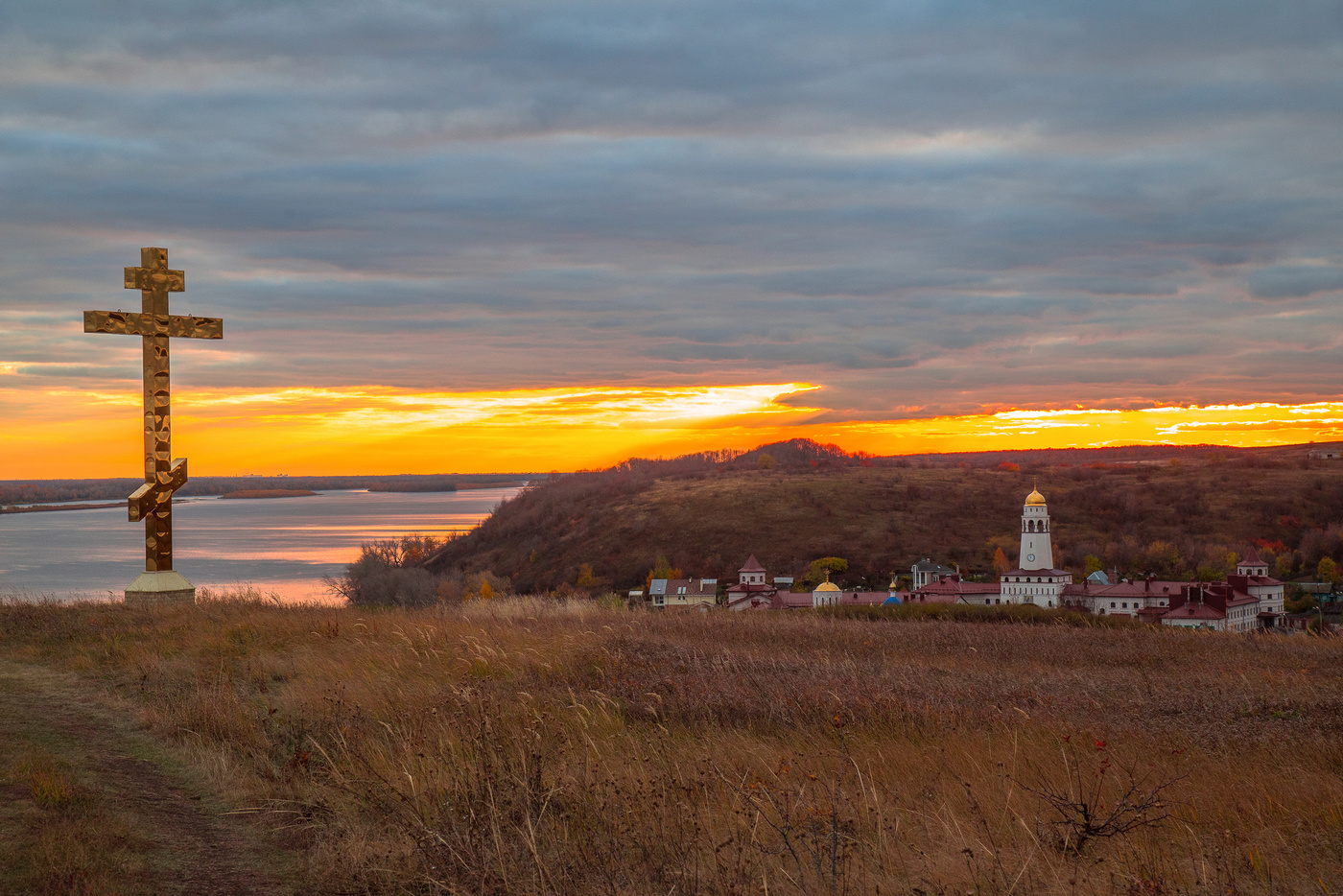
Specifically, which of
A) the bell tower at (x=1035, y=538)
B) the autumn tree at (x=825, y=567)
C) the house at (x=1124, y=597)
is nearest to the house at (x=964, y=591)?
the bell tower at (x=1035, y=538)

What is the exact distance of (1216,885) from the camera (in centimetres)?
413

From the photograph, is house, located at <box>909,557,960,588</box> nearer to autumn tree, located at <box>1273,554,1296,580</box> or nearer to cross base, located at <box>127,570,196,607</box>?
autumn tree, located at <box>1273,554,1296,580</box>

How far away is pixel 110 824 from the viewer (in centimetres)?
538

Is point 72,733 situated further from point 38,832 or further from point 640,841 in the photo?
point 640,841

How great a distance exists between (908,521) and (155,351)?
118 meters

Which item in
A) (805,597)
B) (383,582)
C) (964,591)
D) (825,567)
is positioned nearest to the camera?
(805,597)

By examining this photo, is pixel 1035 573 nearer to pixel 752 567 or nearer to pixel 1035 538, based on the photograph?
pixel 1035 538

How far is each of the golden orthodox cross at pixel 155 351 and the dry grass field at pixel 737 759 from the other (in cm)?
439

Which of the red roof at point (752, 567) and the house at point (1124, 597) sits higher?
the house at point (1124, 597)

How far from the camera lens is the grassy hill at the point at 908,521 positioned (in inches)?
4360

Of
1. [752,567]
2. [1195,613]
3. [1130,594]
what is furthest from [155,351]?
[752,567]

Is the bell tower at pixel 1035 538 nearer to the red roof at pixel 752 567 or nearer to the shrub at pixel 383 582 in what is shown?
the red roof at pixel 752 567

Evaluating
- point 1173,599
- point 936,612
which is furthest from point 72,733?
point 1173,599

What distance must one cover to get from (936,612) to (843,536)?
105 meters
